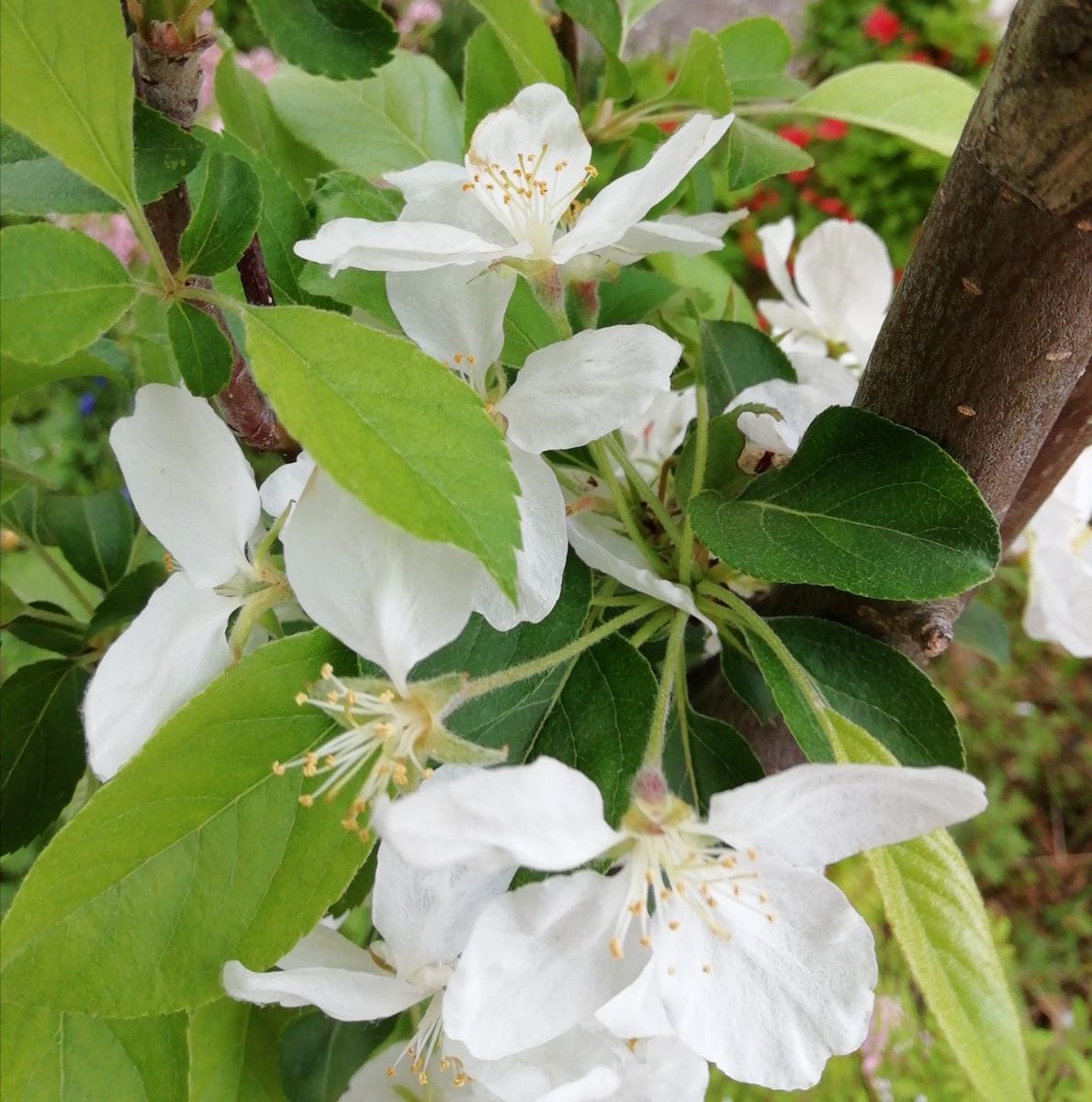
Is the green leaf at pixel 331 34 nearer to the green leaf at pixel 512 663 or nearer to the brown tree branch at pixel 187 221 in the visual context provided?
the brown tree branch at pixel 187 221

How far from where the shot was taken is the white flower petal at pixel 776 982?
1.19ft

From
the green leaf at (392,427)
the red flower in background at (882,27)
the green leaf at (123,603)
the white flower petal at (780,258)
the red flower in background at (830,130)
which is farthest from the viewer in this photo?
the red flower in background at (882,27)

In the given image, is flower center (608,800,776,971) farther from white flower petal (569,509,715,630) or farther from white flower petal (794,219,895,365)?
white flower petal (794,219,895,365)

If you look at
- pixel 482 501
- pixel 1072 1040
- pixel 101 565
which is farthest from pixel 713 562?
pixel 1072 1040

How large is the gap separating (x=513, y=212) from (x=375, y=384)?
184 millimetres

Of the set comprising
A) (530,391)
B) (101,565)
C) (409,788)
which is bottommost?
(101,565)

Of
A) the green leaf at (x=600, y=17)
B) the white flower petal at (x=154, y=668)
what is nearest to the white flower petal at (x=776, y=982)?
the white flower petal at (x=154, y=668)

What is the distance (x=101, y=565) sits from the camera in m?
0.71

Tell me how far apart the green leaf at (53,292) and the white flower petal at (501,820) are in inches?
7.1

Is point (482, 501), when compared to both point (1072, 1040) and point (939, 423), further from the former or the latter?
point (1072, 1040)

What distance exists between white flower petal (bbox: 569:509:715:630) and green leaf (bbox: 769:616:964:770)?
0.07 metres

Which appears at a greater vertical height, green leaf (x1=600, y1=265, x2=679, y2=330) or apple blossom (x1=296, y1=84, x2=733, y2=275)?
apple blossom (x1=296, y1=84, x2=733, y2=275)

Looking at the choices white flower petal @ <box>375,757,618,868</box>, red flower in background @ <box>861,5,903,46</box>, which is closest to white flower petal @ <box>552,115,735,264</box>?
white flower petal @ <box>375,757,618,868</box>

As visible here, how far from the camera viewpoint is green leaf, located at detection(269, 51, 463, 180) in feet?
2.12
